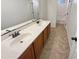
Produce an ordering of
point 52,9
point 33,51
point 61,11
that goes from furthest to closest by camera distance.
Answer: point 61,11, point 52,9, point 33,51

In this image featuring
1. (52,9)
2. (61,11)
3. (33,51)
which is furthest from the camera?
(61,11)

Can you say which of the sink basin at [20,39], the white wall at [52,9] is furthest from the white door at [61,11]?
the sink basin at [20,39]

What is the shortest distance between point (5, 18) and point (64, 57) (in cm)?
193

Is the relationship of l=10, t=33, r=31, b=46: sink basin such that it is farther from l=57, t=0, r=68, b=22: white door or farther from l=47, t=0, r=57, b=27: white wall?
l=57, t=0, r=68, b=22: white door

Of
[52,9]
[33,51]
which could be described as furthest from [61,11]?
[33,51]

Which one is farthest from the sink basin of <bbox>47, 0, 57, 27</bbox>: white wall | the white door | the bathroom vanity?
the white door

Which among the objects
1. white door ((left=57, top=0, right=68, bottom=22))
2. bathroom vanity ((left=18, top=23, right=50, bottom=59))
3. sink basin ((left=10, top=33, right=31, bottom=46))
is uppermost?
white door ((left=57, top=0, right=68, bottom=22))

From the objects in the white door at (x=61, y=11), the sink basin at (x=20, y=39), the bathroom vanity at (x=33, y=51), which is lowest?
the bathroom vanity at (x=33, y=51)

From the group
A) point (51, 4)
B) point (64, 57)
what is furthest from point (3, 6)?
point (51, 4)

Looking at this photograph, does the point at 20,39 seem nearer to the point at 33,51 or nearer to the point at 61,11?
the point at 33,51

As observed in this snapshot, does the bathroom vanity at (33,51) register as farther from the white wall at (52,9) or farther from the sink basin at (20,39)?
the white wall at (52,9)

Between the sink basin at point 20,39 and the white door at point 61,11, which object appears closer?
the sink basin at point 20,39

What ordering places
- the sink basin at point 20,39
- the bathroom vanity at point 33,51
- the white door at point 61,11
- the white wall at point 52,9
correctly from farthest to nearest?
the white door at point 61,11, the white wall at point 52,9, the sink basin at point 20,39, the bathroom vanity at point 33,51

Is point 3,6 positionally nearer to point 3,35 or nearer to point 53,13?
point 3,35
